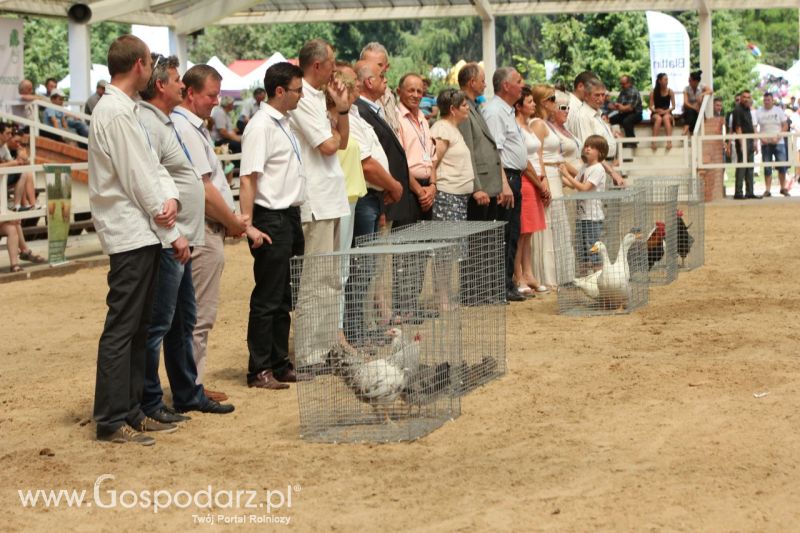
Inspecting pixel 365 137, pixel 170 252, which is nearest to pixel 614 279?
pixel 365 137

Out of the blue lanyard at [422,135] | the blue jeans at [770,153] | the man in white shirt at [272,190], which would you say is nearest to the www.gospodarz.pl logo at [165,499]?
the man in white shirt at [272,190]

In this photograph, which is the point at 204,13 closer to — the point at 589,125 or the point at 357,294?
the point at 589,125

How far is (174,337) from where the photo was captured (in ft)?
24.4

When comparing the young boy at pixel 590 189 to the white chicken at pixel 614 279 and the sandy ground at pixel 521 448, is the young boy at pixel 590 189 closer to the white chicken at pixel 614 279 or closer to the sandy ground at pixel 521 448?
the white chicken at pixel 614 279

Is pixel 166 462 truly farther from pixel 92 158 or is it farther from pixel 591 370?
pixel 591 370

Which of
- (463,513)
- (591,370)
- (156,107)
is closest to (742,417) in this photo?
(591,370)

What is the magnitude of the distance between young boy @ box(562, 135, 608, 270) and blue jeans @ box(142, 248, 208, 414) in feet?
16.5

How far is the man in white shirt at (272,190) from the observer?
8.01 m

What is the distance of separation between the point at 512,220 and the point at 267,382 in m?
4.24

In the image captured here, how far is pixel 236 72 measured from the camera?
4734cm

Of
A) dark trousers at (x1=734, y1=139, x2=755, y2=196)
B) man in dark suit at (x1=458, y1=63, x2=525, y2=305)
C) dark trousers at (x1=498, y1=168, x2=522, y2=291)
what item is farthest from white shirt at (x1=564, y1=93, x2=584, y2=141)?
dark trousers at (x1=734, y1=139, x2=755, y2=196)

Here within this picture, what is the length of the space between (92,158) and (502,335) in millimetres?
3508

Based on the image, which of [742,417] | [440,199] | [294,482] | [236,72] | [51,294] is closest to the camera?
[294,482]

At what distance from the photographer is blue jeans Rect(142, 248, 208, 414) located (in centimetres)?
705
